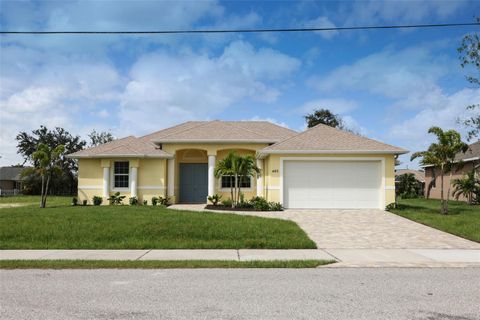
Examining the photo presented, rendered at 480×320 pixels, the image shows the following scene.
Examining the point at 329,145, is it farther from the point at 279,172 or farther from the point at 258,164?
the point at 258,164

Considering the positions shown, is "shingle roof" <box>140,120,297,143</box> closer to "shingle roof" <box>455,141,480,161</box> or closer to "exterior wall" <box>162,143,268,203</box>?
"exterior wall" <box>162,143,268,203</box>

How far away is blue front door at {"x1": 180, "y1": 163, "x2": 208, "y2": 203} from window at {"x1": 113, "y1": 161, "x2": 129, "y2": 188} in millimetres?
3355

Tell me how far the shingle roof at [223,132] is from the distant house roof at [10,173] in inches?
1759

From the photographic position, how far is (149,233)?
1212cm

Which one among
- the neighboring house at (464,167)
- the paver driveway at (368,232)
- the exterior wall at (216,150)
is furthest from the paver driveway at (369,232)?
the neighboring house at (464,167)

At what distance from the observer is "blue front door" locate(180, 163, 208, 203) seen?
2480 centimetres

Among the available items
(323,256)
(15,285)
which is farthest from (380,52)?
(15,285)

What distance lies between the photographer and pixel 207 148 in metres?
23.3

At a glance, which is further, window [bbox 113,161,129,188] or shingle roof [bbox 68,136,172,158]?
window [bbox 113,161,129,188]

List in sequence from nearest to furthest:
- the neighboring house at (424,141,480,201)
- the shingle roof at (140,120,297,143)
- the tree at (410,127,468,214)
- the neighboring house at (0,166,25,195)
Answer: the tree at (410,127,468,214), the shingle roof at (140,120,297,143), the neighboring house at (424,141,480,201), the neighboring house at (0,166,25,195)

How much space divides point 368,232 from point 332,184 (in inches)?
254

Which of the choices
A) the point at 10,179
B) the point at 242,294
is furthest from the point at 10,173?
the point at 242,294

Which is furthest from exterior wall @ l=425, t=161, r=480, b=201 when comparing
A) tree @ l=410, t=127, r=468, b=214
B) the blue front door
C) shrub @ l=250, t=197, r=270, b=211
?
the blue front door

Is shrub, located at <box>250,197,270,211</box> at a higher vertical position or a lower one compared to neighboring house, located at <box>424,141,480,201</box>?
lower
